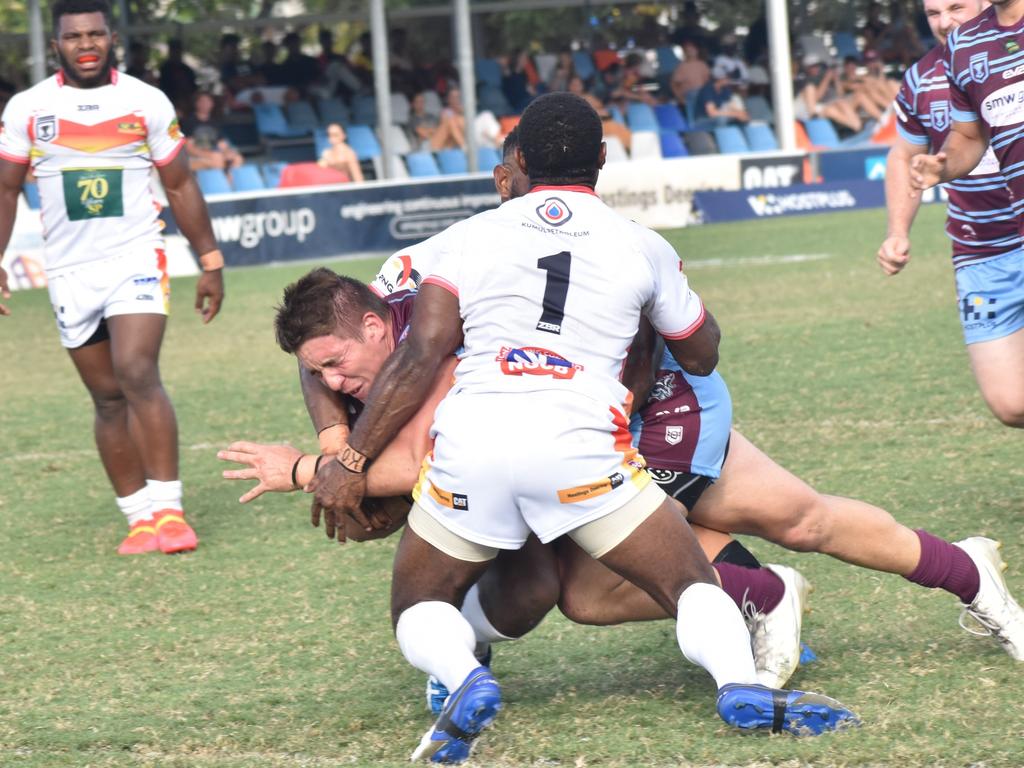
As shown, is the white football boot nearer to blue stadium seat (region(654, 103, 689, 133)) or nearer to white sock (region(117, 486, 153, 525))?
white sock (region(117, 486, 153, 525))

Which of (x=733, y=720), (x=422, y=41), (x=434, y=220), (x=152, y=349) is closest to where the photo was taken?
(x=733, y=720)

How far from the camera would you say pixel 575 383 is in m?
3.81

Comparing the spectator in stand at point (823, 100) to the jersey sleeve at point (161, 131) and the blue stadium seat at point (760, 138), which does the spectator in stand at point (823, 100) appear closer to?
the blue stadium seat at point (760, 138)

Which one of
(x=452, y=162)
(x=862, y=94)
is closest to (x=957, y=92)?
(x=452, y=162)

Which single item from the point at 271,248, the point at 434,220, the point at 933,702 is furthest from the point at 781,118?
the point at 933,702

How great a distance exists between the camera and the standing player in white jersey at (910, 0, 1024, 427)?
17.0 feet

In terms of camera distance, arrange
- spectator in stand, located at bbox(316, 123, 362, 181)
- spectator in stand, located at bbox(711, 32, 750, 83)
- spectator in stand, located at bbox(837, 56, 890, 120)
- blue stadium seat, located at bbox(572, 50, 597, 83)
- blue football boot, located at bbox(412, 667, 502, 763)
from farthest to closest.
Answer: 1. blue stadium seat, located at bbox(572, 50, 597, 83)
2. spectator in stand, located at bbox(711, 32, 750, 83)
3. spectator in stand, located at bbox(837, 56, 890, 120)
4. spectator in stand, located at bbox(316, 123, 362, 181)
5. blue football boot, located at bbox(412, 667, 502, 763)

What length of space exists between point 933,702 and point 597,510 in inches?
42.5

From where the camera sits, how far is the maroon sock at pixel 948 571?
4383 mm

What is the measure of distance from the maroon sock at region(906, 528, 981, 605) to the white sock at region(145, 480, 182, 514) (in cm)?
357

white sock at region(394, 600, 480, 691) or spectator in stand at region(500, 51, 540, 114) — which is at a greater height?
spectator in stand at region(500, 51, 540, 114)

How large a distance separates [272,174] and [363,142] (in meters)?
2.67

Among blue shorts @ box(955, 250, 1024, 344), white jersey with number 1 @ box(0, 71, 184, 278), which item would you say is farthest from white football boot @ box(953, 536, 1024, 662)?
white jersey with number 1 @ box(0, 71, 184, 278)

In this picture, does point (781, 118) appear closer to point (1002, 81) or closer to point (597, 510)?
point (1002, 81)
